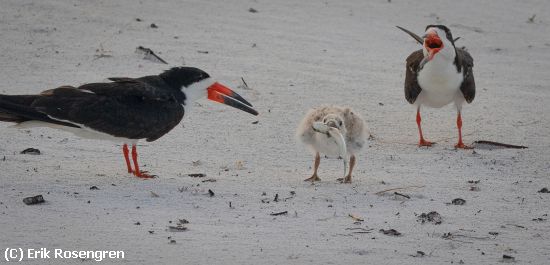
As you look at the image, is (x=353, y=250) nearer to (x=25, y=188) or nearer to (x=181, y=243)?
(x=181, y=243)

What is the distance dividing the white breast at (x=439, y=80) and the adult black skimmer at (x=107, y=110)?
2410 millimetres

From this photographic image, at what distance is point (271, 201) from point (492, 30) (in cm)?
620

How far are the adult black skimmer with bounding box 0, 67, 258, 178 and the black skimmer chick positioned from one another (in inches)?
40.5

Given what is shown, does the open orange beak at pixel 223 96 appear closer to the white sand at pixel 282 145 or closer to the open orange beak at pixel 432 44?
the white sand at pixel 282 145

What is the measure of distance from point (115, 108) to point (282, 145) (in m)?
1.69

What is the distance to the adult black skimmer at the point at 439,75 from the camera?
24.9 ft

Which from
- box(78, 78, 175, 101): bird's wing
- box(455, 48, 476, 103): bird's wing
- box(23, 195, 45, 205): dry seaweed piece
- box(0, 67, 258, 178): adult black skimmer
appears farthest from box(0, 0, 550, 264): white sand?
box(78, 78, 175, 101): bird's wing

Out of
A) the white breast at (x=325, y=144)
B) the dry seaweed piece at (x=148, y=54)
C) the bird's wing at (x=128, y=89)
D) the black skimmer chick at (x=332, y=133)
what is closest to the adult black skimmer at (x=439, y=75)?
the black skimmer chick at (x=332, y=133)

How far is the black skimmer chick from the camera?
20.9ft

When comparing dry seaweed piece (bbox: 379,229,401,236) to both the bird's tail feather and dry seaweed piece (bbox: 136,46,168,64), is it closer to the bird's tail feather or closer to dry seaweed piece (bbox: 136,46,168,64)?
the bird's tail feather

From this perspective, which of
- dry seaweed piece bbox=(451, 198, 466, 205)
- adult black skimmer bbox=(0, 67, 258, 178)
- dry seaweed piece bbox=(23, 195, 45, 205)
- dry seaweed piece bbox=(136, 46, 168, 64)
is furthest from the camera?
dry seaweed piece bbox=(136, 46, 168, 64)

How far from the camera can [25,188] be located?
18.4ft

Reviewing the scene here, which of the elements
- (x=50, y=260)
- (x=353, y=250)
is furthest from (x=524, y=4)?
(x=50, y=260)

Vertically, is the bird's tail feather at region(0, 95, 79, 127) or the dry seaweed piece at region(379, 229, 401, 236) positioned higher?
the bird's tail feather at region(0, 95, 79, 127)
